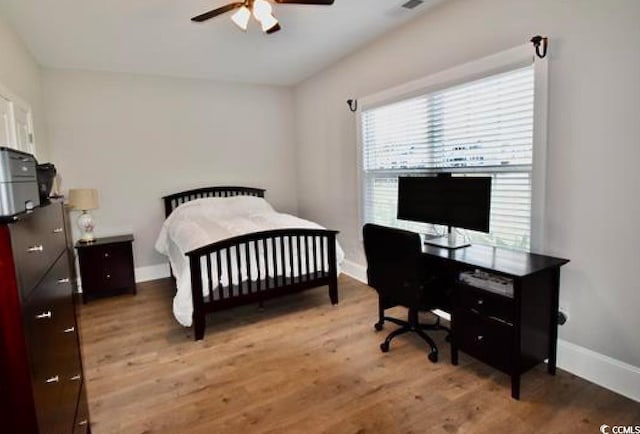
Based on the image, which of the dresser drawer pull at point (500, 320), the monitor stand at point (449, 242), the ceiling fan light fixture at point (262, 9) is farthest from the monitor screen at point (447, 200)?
the ceiling fan light fixture at point (262, 9)

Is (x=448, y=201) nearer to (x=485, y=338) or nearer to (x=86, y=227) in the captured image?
(x=485, y=338)

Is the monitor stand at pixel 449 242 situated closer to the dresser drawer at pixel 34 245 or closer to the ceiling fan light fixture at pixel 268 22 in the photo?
the ceiling fan light fixture at pixel 268 22

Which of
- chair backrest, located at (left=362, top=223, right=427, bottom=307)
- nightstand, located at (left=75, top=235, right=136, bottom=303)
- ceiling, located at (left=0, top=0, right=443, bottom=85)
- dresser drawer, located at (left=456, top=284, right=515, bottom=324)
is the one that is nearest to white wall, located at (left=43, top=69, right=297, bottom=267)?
ceiling, located at (left=0, top=0, right=443, bottom=85)

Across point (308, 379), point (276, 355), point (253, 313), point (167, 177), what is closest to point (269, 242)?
point (253, 313)

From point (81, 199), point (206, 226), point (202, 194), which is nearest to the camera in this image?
point (206, 226)

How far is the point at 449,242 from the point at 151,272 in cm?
380

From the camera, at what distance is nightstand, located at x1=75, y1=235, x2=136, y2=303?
13.4ft

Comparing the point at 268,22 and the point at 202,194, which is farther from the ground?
the point at 268,22

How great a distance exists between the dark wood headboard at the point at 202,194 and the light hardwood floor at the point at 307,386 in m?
1.85

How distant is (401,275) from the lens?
103 inches

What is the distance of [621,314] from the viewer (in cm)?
219

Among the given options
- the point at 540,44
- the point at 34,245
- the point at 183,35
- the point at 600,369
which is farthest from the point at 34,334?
the point at 183,35

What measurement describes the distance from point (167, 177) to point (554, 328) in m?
4.45

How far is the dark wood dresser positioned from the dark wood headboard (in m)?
3.34
